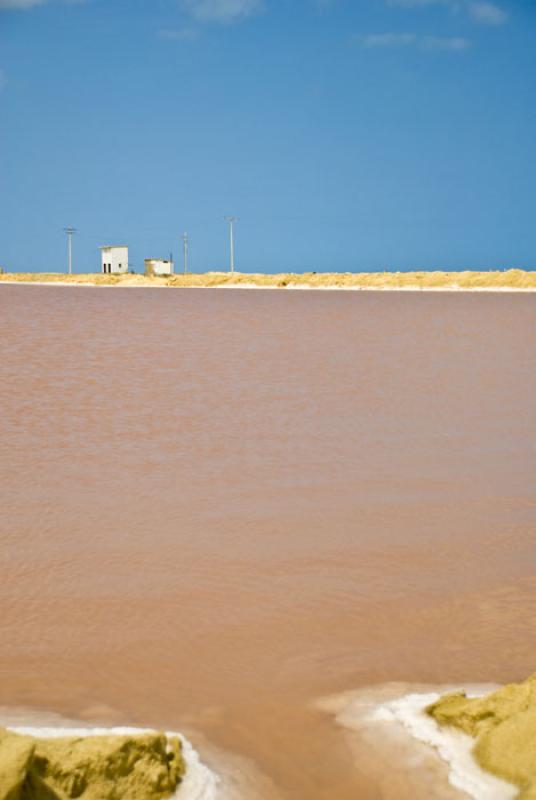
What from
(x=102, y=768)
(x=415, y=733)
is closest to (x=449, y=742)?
(x=415, y=733)

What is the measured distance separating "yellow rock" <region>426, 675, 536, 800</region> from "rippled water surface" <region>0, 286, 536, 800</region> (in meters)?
0.38

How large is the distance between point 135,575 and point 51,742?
2.12 m

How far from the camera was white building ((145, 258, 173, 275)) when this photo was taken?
87.1 meters

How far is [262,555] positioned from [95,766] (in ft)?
8.48

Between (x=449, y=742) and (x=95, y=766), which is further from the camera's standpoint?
(x=449, y=742)

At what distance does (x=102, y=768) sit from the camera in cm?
286

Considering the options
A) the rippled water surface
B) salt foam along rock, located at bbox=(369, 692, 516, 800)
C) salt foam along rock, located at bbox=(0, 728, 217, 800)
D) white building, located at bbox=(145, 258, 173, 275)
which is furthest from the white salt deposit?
white building, located at bbox=(145, 258, 173, 275)

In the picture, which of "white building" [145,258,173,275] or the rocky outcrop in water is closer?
the rocky outcrop in water

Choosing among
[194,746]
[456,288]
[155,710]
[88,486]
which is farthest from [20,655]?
[456,288]

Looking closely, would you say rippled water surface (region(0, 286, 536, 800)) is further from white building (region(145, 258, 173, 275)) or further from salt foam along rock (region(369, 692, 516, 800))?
white building (region(145, 258, 173, 275))

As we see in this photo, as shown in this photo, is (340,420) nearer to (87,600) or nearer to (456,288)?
(87,600)

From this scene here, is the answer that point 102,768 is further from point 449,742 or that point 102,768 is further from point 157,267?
point 157,267

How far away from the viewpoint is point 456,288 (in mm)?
66812

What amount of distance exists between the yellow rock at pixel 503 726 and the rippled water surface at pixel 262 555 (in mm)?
383
